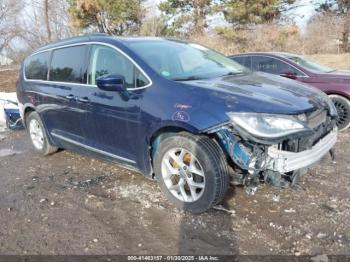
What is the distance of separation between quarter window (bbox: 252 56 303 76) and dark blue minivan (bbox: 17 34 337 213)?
351cm

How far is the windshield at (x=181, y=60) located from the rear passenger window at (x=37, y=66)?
6.31 feet

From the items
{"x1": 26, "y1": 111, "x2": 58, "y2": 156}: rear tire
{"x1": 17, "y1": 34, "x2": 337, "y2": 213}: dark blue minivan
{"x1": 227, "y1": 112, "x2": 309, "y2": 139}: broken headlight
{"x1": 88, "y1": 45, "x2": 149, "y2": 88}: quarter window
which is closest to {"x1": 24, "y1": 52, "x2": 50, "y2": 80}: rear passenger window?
{"x1": 17, "y1": 34, "x2": 337, "y2": 213}: dark blue minivan

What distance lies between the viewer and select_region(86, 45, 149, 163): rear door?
13.7 feet

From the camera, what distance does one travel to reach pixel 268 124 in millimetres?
3367

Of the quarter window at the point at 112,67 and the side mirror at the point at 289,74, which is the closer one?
the quarter window at the point at 112,67

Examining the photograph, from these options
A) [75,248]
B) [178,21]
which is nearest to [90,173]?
[75,248]

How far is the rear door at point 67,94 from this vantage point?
16.0 ft

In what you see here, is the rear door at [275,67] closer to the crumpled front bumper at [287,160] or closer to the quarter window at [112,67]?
the quarter window at [112,67]

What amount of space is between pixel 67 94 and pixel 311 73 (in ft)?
16.8

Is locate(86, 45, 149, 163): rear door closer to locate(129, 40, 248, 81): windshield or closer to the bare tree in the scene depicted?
locate(129, 40, 248, 81): windshield

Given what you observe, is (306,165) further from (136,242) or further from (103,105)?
(103,105)

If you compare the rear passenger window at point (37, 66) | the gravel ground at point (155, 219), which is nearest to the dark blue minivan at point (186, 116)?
the gravel ground at point (155, 219)

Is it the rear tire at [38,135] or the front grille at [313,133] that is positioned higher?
the front grille at [313,133]

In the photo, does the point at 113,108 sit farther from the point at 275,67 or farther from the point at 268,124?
the point at 275,67
